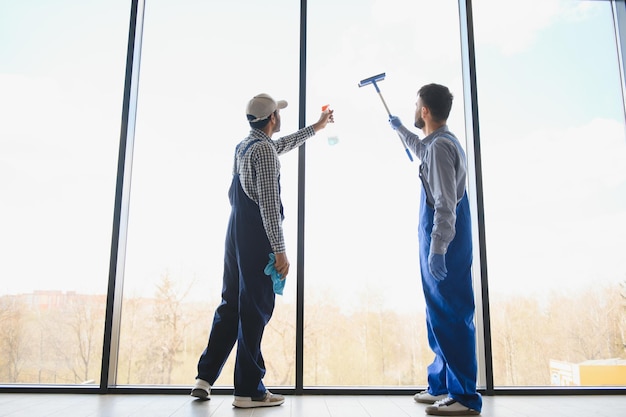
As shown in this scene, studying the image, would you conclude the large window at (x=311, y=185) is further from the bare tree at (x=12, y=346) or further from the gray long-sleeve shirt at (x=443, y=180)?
the gray long-sleeve shirt at (x=443, y=180)

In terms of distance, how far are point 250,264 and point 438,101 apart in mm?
1036

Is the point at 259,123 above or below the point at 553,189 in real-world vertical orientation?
above

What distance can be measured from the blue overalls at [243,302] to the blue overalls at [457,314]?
0.65 meters

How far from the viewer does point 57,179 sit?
2.35 meters

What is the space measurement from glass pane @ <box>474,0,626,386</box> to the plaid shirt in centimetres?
111

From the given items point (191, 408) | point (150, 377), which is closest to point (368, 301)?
point (191, 408)

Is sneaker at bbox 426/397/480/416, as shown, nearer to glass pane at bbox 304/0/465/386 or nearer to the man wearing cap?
glass pane at bbox 304/0/465/386

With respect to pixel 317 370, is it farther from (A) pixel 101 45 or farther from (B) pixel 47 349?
(A) pixel 101 45

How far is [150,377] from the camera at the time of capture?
220 cm

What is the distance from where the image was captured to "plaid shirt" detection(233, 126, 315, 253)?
1.88 metres

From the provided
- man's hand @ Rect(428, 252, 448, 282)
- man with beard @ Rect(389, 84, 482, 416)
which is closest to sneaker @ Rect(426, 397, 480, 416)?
man with beard @ Rect(389, 84, 482, 416)

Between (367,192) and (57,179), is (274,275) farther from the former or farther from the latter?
(57,179)

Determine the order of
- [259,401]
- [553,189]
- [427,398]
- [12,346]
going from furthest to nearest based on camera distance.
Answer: [553,189] < [12,346] < [427,398] < [259,401]

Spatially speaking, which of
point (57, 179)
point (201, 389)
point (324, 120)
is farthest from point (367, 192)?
point (57, 179)
